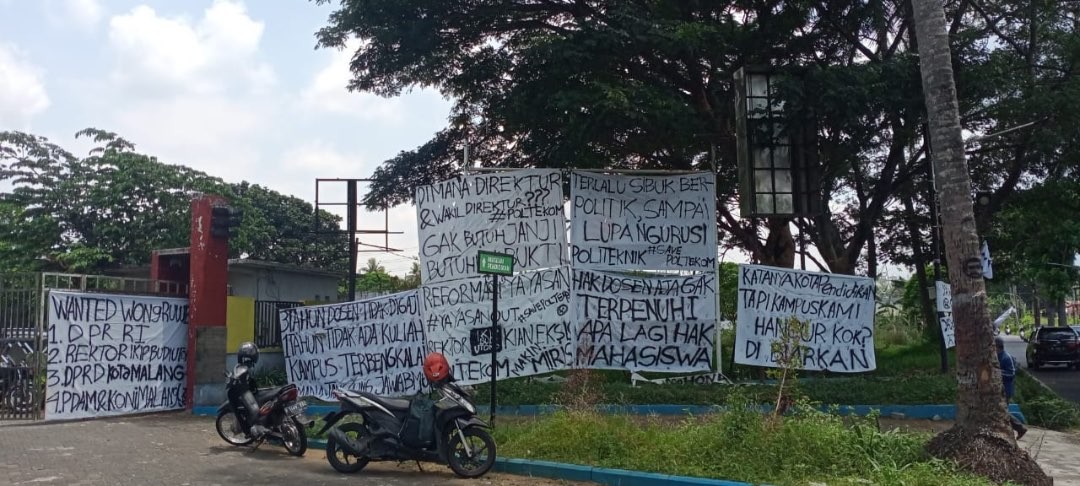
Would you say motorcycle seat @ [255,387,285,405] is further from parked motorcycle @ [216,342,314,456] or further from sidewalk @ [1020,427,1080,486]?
sidewalk @ [1020,427,1080,486]

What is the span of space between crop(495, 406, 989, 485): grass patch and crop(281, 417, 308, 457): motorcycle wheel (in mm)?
2530

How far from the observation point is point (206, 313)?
13.7 meters

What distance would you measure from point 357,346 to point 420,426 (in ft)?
18.7

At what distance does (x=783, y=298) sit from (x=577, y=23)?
5.74 metres

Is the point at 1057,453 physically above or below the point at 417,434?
below

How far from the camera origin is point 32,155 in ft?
99.4

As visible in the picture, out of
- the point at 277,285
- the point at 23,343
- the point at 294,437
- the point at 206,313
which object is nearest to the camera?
the point at 294,437

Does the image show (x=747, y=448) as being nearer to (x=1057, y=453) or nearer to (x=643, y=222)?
(x=1057, y=453)

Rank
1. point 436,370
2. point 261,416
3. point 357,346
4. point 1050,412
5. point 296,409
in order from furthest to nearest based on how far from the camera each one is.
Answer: point 357,346
point 1050,412
point 261,416
point 296,409
point 436,370

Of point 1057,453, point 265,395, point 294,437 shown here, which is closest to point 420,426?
point 294,437

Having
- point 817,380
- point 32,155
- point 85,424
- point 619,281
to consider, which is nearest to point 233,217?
point 85,424

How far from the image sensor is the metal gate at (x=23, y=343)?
465 inches

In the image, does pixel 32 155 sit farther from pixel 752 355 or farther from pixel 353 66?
pixel 752 355

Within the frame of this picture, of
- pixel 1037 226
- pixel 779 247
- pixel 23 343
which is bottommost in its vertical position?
pixel 23 343
